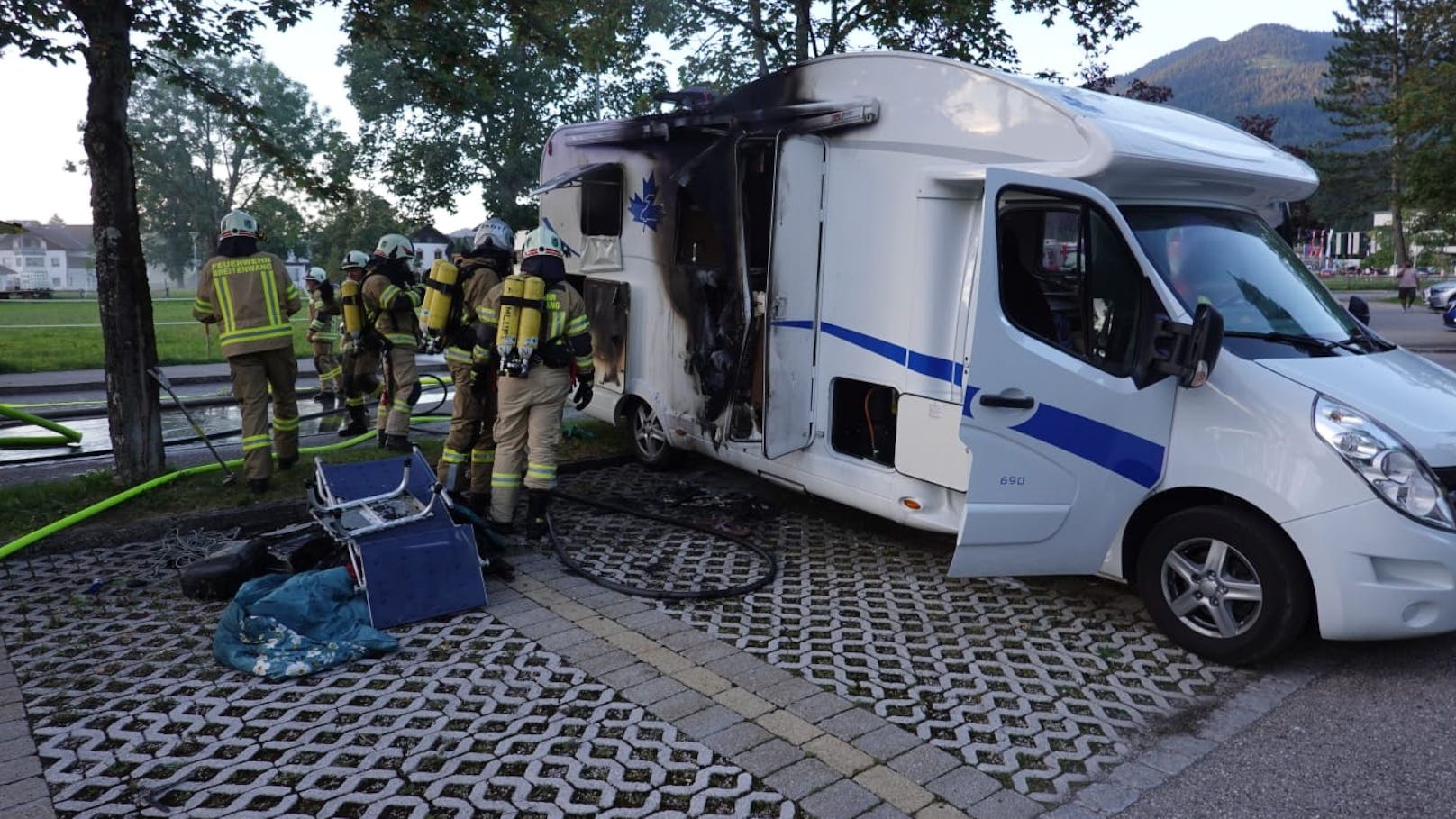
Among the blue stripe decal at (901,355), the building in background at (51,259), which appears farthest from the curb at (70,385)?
the building in background at (51,259)

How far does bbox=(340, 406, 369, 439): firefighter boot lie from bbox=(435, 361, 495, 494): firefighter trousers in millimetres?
3341

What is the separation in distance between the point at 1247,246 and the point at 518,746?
4.40m

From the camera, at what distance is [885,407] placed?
5.70 metres

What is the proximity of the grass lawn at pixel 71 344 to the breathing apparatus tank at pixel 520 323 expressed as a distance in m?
4.03

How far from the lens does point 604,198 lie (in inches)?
300

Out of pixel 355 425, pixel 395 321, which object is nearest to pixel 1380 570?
pixel 395 321

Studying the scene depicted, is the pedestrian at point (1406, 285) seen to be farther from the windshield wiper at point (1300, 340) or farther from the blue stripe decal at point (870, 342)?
the blue stripe decal at point (870, 342)

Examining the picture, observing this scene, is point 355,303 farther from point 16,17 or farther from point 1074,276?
point 1074,276

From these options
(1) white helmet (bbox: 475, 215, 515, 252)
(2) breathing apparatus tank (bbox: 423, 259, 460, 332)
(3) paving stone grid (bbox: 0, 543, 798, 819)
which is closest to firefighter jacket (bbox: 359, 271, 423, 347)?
(2) breathing apparatus tank (bbox: 423, 259, 460, 332)

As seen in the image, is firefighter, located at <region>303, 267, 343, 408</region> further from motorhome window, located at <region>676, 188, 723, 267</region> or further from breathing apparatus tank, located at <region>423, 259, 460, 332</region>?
motorhome window, located at <region>676, 188, 723, 267</region>

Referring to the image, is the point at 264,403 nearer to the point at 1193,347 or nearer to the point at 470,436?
the point at 470,436

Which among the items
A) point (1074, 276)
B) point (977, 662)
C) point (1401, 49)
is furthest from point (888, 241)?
point (1401, 49)

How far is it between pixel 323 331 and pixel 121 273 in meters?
5.07

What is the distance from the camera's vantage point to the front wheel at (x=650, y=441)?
7812 mm
